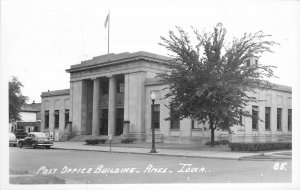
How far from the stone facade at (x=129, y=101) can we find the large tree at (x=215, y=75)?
6.47 meters

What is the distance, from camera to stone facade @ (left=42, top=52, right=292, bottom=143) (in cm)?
4269

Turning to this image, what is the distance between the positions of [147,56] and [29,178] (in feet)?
107

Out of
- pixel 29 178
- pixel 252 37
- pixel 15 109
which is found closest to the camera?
pixel 29 178

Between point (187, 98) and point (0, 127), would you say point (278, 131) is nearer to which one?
point (187, 98)

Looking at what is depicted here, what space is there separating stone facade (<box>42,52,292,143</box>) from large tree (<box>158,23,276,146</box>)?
647 centimetres

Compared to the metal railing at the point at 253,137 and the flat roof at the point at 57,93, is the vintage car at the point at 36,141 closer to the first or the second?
the metal railing at the point at 253,137

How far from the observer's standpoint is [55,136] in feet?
174

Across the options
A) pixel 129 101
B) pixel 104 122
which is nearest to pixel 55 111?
pixel 104 122

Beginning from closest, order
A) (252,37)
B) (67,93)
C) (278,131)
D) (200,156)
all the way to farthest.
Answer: (200,156)
(252,37)
(278,131)
(67,93)

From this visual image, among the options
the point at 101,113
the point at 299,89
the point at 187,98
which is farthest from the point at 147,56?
the point at 299,89

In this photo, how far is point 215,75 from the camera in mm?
30234

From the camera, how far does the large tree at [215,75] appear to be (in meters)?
30.0

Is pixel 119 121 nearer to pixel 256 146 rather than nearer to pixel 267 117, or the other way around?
pixel 267 117

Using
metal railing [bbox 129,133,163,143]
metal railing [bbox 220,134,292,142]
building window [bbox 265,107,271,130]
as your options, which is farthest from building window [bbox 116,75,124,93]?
building window [bbox 265,107,271,130]
